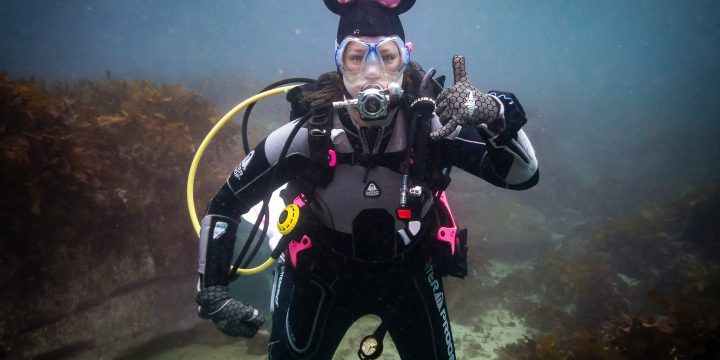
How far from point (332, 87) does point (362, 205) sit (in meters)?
1.11

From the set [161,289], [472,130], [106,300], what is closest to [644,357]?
[472,130]

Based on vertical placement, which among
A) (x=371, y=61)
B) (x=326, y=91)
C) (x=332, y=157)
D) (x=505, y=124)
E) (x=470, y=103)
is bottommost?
(x=332, y=157)

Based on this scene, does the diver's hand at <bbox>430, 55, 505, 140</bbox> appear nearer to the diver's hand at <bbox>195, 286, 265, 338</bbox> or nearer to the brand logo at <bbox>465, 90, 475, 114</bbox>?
the brand logo at <bbox>465, 90, 475, 114</bbox>

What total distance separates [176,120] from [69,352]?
16.2 feet

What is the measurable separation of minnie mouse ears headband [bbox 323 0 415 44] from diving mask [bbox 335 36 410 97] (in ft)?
0.44

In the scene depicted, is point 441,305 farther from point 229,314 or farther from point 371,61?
point 371,61

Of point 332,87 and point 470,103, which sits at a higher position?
point 332,87

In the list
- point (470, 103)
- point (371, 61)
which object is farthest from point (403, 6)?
point (470, 103)

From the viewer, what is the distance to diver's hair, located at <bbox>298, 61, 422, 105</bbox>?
2818 millimetres

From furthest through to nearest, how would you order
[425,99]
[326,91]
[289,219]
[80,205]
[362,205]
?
[80,205]
[326,91]
[362,205]
[289,219]
[425,99]

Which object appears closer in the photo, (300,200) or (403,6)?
(300,200)

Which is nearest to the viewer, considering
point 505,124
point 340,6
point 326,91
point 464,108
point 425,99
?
point 464,108

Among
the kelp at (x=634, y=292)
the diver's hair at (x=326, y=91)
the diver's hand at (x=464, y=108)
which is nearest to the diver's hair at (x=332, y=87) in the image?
the diver's hair at (x=326, y=91)

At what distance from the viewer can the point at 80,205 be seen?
498 centimetres
